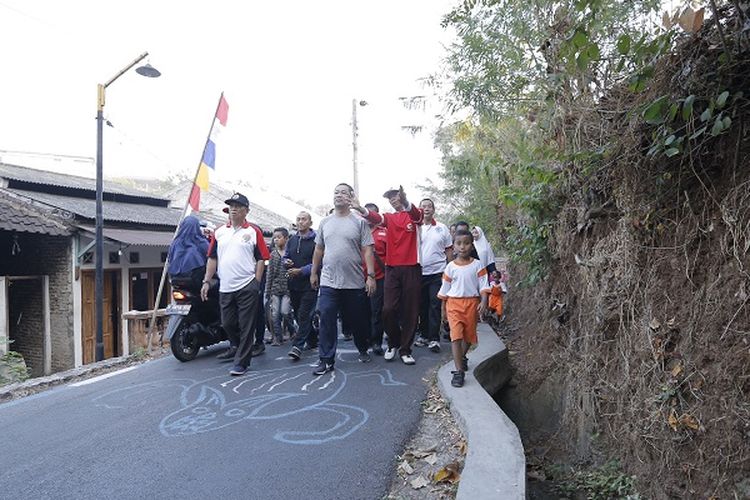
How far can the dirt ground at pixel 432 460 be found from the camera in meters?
2.53

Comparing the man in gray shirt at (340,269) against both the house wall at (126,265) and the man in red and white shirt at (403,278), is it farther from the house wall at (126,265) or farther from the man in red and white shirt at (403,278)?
the house wall at (126,265)

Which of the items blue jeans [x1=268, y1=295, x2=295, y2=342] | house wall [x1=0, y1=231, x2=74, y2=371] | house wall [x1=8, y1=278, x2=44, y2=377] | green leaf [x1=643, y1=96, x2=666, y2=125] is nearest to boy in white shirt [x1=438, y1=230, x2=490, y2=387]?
green leaf [x1=643, y1=96, x2=666, y2=125]

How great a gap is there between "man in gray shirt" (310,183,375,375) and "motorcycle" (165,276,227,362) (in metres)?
1.59

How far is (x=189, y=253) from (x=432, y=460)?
153 inches

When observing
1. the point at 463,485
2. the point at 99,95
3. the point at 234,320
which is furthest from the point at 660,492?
the point at 99,95

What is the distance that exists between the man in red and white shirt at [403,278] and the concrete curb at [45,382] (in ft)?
12.3

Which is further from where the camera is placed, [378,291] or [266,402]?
[378,291]

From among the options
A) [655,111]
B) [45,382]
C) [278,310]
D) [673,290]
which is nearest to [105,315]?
[45,382]

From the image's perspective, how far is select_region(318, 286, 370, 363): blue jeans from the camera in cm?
461

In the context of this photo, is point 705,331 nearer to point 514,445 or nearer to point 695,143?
point 695,143

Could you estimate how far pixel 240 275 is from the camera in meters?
4.86

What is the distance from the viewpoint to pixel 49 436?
133 inches

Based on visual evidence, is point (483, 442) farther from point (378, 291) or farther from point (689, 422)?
point (378, 291)

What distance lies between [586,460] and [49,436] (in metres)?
4.10
